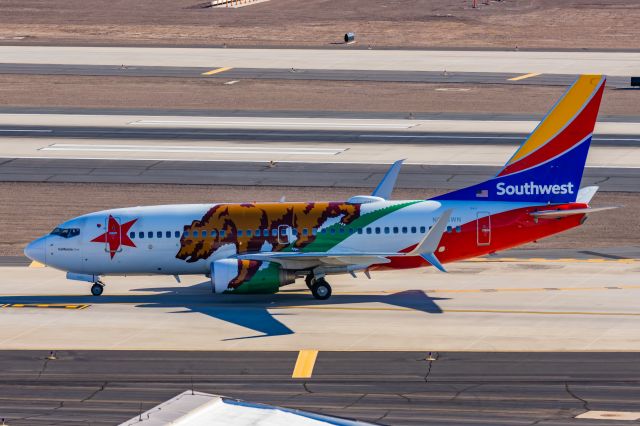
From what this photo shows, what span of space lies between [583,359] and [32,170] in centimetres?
4841

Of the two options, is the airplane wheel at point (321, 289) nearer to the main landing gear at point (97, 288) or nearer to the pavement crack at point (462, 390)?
the main landing gear at point (97, 288)

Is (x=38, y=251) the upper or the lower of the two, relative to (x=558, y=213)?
lower

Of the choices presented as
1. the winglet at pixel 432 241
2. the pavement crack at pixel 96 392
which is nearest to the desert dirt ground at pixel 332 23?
the winglet at pixel 432 241

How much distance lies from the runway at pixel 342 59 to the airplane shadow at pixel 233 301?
68.5 meters

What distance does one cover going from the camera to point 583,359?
4588 cm

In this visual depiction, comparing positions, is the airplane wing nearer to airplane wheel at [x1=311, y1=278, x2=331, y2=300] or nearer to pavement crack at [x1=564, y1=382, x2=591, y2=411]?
airplane wheel at [x1=311, y1=278, x2=331, y2=300]

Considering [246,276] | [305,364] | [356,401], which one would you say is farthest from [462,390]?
[246,276]

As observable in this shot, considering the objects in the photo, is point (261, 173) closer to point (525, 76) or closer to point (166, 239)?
point (166, 239)

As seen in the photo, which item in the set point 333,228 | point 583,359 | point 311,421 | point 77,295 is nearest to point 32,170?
point 77,295

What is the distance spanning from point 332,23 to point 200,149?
71124mm

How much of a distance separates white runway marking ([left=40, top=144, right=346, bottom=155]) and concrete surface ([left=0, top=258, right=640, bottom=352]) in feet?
94.3

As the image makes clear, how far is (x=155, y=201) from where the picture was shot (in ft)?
247

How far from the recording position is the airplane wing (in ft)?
173

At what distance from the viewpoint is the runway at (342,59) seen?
124312mm
